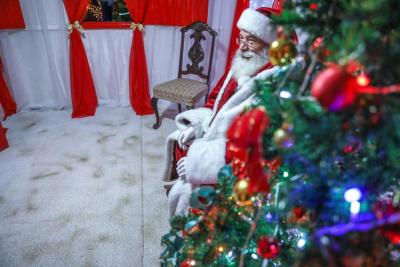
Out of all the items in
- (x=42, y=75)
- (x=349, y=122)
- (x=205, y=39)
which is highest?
(x=349, y=122)

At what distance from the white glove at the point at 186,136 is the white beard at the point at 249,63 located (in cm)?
47

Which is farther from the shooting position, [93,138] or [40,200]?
[93,138]

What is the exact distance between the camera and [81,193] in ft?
7.68

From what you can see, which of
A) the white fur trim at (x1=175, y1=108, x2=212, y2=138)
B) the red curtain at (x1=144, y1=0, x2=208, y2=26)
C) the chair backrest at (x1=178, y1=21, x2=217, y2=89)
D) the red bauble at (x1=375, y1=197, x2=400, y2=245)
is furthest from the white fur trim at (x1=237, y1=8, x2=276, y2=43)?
the red curtain at (x1=144, y1=0, x2=208, y2=26)

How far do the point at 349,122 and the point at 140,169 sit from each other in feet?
7.54

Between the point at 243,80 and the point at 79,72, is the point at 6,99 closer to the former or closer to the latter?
the point at 79,72

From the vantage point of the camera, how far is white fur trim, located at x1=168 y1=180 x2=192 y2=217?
5.46 ft

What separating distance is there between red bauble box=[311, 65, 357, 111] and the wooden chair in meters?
2.57

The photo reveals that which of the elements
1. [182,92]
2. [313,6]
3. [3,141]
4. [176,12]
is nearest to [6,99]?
[3,141]

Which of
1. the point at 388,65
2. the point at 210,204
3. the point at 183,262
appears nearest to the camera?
the point at 388,65

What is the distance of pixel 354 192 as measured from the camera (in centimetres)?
70

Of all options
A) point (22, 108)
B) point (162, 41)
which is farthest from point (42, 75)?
point (162, 41)

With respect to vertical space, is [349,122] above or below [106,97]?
above

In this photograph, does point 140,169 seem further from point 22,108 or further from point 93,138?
point 22,108
